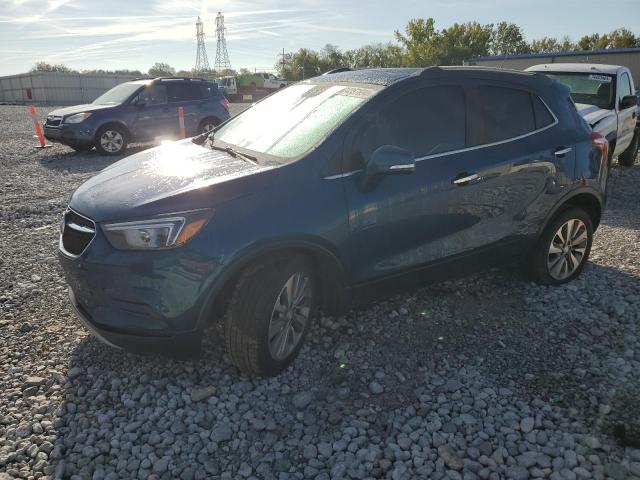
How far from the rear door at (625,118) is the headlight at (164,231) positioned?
324 inches

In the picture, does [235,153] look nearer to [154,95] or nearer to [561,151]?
[561,151]

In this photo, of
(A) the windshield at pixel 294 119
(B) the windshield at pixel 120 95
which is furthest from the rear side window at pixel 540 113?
(B) the windshield at pixel 120 95

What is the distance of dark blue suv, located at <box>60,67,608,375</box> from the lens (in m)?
2.67

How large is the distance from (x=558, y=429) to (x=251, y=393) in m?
1.71

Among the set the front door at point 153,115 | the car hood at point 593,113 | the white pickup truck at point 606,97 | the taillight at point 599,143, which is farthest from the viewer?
the front door at point 153,115

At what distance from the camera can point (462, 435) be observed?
2.68 metres

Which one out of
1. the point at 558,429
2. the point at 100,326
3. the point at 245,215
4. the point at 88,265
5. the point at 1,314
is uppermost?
the point at 245,215

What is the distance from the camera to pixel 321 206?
9.65ft

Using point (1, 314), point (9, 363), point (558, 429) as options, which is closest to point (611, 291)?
point (558, 429)

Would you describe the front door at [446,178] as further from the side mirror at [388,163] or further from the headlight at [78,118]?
the headlight at [78,118]

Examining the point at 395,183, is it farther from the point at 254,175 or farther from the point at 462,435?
the point at 462,435

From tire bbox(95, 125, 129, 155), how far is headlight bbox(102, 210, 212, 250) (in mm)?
9578

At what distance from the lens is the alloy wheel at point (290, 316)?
2.98 metres

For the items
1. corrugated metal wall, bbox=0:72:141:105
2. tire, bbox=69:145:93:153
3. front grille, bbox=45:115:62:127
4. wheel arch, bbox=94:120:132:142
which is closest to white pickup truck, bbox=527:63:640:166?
wheel arch, bbox=94:120:132:142
